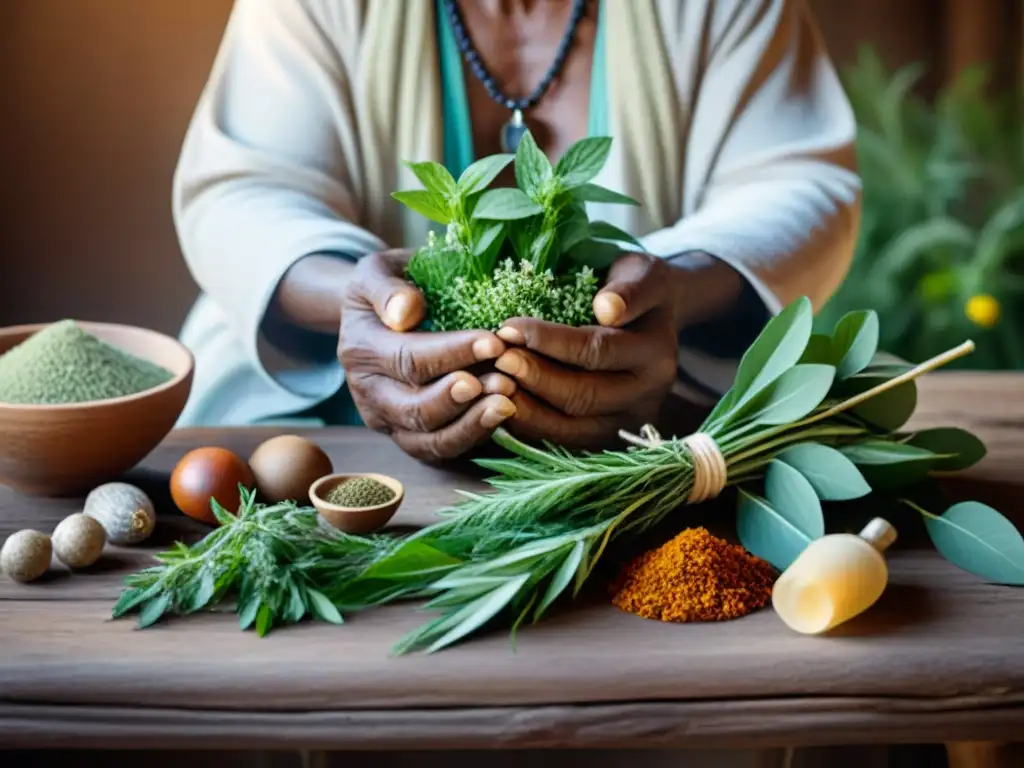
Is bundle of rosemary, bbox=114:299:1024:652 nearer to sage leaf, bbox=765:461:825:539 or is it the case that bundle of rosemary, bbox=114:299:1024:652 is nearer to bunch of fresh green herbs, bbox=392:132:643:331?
sage leaf, bbox=765:461:825:539

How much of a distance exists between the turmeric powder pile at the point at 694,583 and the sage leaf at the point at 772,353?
0.15 metres

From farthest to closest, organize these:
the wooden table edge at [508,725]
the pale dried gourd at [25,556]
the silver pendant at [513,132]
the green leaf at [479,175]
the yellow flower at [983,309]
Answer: the yellow flower at [983,309] → the silver pendant at [513,132] → the green leaf at [479,175] → the pale dried gourd at [25,556] → the wooden table edge at [508,725]

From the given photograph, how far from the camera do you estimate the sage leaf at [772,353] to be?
920 mm

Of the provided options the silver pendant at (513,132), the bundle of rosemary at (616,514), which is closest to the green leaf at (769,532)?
the bundle of rosemary at (616,514)

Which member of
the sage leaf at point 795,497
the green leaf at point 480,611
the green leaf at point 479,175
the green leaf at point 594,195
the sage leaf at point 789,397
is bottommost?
the green leaf at point 480,611

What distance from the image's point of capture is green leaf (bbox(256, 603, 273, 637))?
0.75 meters

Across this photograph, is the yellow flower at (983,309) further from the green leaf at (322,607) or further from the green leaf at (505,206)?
the green leaf at (322,607)

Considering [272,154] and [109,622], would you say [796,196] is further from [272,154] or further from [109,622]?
[109,622]

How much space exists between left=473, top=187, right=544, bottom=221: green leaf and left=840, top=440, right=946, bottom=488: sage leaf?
0.34 meters

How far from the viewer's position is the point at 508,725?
27.8 inches

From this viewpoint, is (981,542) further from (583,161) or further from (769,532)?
(583,161)

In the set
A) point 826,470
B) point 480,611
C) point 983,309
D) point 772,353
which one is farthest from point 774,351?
point 983,309

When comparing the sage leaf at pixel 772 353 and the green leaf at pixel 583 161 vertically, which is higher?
the green leaf at pixel 583 161

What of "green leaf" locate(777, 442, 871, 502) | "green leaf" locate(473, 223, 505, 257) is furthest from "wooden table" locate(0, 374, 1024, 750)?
"green leaf" locate(473, 223, 505, 257)
